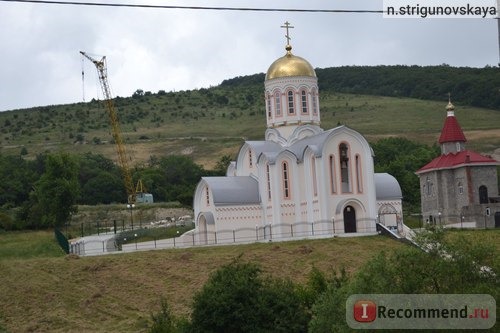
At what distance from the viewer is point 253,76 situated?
193 m

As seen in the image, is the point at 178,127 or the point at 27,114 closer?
the point at 178,127

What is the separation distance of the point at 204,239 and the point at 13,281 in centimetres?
1233

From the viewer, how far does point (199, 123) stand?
452ft

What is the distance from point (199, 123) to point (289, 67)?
Answer: 81.4 meters

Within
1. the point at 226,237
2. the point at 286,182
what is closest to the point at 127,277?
the point at 226,237

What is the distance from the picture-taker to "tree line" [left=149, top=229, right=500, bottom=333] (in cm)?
2556

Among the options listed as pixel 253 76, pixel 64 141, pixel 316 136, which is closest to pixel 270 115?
pixel 316 136

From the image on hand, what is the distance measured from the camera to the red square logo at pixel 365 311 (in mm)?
25019

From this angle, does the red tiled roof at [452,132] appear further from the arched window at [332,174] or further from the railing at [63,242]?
the railing at [63,242]

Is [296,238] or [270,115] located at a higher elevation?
[270,115]

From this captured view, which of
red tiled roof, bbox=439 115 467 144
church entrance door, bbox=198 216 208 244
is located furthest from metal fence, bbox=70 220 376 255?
red tiled roof, bbox=439 115 467 144

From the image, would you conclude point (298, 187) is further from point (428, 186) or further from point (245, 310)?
point (245, 310)

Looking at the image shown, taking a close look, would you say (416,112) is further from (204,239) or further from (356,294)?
(356,294)

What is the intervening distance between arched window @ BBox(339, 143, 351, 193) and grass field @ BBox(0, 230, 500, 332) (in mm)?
3741
